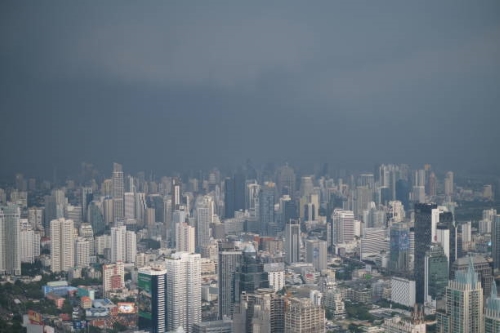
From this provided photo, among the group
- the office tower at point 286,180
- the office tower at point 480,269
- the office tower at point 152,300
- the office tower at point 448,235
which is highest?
the office tower at point 286,180

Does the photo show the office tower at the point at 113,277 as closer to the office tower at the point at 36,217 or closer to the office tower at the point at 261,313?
the office tower at the point at 36,217

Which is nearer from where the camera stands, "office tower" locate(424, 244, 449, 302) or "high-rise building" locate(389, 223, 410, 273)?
"office tower" locate(424, 244, 449, 302)

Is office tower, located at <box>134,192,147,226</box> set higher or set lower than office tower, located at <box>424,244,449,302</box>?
higher

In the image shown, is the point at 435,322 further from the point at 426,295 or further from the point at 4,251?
the point at 4,251

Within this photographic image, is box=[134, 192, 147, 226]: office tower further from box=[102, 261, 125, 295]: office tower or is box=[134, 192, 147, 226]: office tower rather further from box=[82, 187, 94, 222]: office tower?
box=[102, 261, 125, 295]: office tower

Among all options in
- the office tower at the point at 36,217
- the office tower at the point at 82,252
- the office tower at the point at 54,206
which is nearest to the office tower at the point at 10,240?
the office tower at the point at 36,217

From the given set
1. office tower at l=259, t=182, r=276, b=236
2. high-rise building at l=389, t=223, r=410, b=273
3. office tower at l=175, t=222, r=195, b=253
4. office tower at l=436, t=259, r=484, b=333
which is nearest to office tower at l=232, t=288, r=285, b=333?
office tower at l=436, t=259, r=484, b=333

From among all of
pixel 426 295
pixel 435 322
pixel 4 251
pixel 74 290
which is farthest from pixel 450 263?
pixel 4 251
